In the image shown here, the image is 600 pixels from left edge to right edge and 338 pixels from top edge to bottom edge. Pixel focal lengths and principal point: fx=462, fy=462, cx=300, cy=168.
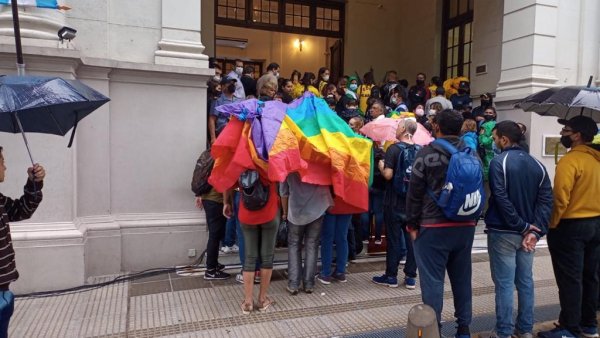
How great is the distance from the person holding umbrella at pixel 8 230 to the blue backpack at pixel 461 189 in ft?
9.86

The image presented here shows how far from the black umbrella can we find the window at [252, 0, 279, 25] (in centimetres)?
1062

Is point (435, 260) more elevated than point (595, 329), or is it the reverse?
point (435, 260)

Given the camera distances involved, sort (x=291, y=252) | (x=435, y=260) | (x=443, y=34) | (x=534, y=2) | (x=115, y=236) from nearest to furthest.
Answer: (x=435, y=260)
(x=291, y=252)
(x=115, y=236)
(x=534, y=2)
(x=443, y=34)

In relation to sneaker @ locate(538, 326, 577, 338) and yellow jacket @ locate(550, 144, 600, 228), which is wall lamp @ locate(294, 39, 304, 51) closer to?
yellow jacket @ locate(550, 144, 600, 228)

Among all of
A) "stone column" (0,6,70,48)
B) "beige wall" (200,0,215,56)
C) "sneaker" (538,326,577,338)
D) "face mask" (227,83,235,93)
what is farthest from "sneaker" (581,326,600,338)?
"beige wall" (200,0,215,56)

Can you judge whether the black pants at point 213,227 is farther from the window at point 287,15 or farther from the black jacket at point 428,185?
the window at point 287,15

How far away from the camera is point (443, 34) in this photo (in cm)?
1309

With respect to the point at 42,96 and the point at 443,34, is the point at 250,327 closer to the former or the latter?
the point at 42,96

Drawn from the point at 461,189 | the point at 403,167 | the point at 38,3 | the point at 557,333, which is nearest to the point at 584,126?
the point at 461,189

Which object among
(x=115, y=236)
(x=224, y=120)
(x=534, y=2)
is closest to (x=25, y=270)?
(x=115, y=236)

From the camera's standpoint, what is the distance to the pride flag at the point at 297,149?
4.55m

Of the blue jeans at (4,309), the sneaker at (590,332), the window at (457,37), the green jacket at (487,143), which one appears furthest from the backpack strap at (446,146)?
the window at (457,37)

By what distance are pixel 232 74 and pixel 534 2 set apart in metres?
5.85

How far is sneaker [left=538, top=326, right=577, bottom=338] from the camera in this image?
4.20 metres
